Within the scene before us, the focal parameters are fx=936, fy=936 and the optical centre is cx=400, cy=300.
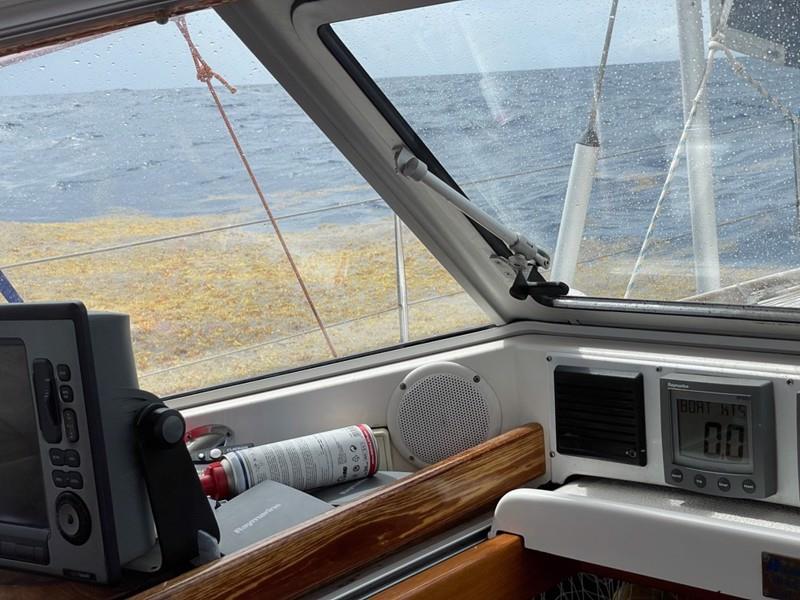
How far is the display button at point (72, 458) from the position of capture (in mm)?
1238

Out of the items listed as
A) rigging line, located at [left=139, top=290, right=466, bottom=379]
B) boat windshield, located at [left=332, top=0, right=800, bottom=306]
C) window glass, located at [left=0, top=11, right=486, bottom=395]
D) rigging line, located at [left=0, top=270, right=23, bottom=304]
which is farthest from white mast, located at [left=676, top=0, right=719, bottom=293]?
rigging line, located at [left=0, top=270, right=23, bottom=304]

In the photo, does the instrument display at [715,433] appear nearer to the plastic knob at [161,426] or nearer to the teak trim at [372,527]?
the teak trim at [372,527]

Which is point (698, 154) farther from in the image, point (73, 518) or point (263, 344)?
point (263, 344)

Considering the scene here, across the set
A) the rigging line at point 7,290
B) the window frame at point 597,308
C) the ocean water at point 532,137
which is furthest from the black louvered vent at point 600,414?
the rigging line at point 7,290

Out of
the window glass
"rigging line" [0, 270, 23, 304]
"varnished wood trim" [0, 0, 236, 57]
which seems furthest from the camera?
"rigging line" [0, 270, 23, 304]

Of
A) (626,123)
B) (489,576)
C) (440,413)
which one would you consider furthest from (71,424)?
(626,123)

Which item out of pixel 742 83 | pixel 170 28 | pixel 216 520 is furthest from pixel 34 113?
pixel 742 83

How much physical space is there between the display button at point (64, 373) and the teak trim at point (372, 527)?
305 mm

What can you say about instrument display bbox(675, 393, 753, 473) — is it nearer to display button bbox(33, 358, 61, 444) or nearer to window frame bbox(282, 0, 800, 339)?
window frame bbox(282, 0, 800, 339)

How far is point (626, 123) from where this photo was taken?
5.19 ft

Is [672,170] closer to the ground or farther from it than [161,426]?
farther from it

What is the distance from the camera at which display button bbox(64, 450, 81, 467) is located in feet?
4.06

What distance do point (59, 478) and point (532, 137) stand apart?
97 cm

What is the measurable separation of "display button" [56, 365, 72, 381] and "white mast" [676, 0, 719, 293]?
Answer: 1004 mm
